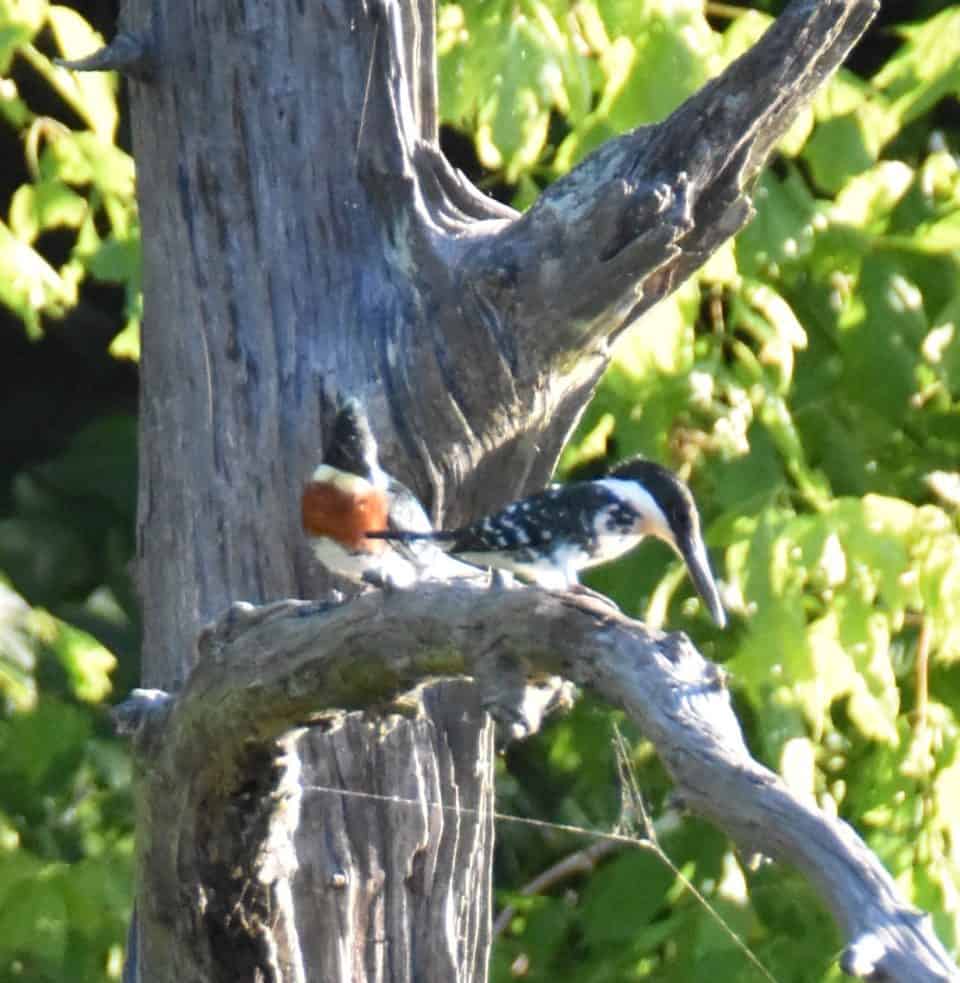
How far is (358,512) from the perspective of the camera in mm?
2426

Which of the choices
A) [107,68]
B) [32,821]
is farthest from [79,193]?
[107,68]

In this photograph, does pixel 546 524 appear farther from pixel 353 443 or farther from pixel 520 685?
pixel 520 685

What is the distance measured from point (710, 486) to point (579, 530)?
1054mm

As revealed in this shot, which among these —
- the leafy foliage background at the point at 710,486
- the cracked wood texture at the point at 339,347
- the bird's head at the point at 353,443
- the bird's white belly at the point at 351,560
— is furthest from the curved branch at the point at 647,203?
the leafy foliage background at the point at 710,486

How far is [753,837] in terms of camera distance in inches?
54.0

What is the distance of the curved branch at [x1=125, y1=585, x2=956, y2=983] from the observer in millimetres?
1266

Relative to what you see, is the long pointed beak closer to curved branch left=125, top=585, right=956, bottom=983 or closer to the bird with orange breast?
the bird with orange breast

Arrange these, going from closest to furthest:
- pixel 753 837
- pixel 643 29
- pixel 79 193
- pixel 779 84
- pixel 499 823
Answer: pixel 753 837, pixel 779 84, pixel 643 29, pixel 79 193, pixel 499 823

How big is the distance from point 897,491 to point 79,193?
5.81 ft

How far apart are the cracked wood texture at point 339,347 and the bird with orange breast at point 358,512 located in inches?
0.9

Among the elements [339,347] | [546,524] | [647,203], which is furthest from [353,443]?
[647,203]

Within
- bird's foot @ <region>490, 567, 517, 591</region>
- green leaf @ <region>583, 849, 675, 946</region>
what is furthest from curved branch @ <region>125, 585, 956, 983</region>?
green leaf @ <region>583, 849, 675, 946</region>

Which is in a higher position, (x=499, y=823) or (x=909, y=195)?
(x=909, y=195)

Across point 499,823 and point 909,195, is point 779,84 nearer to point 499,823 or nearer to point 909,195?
point 909,195
